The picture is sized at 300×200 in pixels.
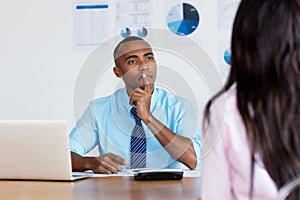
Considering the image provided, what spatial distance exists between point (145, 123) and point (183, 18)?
4.21 feet

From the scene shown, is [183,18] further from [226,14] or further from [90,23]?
[90,23]

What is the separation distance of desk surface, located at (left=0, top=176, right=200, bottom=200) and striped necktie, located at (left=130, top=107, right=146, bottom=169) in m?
0.19

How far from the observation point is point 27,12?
11.1ft

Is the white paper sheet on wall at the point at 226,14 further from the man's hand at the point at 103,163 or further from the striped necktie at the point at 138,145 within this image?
the man's hand at the point at 103,163

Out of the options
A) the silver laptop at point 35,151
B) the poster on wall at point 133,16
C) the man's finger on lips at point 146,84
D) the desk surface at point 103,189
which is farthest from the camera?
the poster on wall at point 133,16

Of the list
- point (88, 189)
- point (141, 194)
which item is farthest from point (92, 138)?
point (141, 194)

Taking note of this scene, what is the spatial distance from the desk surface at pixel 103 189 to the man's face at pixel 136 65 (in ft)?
1.26

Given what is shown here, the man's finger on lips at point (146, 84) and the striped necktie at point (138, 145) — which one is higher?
the man's finger on lips at point (146, 84)

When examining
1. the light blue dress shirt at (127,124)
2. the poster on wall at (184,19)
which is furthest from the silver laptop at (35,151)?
the poster on wall at (184,19)

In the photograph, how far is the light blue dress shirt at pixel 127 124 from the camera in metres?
2.08

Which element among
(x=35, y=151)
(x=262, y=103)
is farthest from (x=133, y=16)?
(x=262, y=103)

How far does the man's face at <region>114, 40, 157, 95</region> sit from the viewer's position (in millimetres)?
2029

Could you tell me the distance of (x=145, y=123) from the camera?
210 cm

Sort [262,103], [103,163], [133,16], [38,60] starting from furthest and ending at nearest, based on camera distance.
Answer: [38,60]
[133,16]
[103,163]
[262,103]
